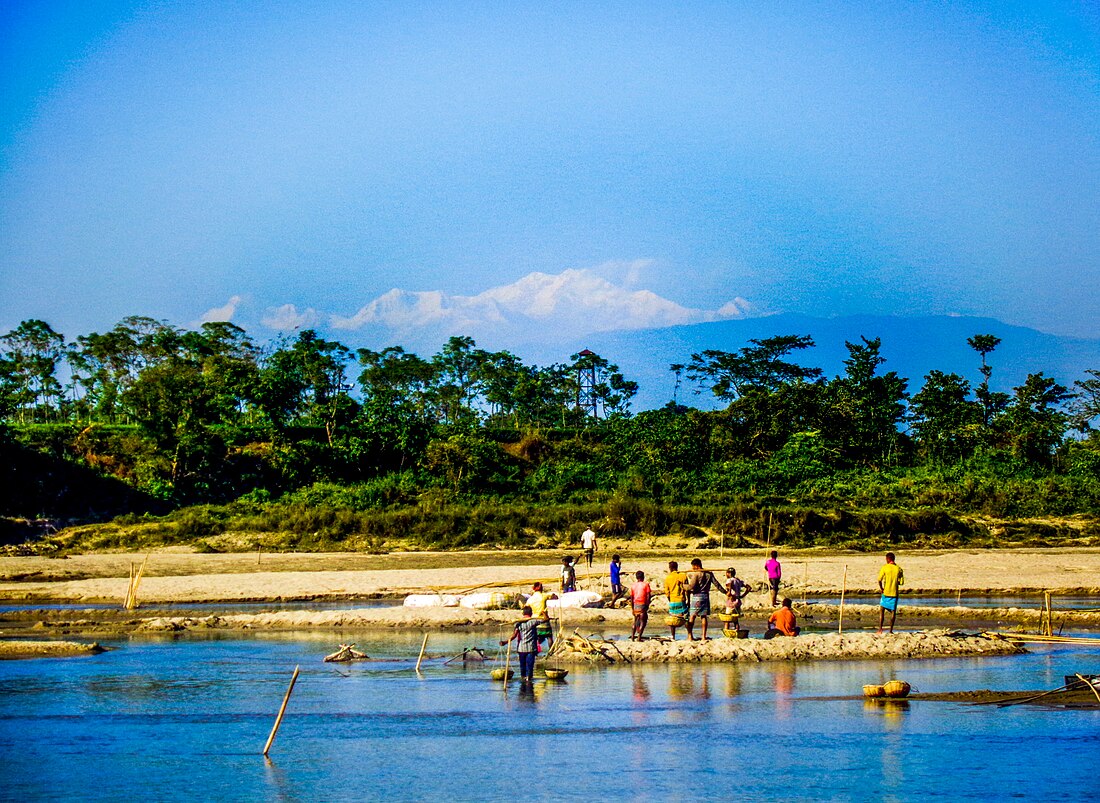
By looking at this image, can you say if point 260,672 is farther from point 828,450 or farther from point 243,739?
point 828,450

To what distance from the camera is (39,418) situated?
82438 millimetres

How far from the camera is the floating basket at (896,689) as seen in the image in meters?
19.0

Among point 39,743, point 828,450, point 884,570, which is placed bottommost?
point 39,743

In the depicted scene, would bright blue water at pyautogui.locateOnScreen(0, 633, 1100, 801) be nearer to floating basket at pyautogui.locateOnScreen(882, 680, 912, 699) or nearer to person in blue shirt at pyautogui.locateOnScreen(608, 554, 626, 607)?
floating basket at pyautogui.locateOnScreen(882, 680, 912, 699)

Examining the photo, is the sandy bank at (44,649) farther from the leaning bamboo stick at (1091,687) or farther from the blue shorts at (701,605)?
the leaning bamboo stick at (1091,687)

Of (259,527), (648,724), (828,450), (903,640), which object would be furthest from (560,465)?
(648,724)

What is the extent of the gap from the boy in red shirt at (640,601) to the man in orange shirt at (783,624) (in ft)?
9.23

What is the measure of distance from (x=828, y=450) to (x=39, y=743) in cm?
4784

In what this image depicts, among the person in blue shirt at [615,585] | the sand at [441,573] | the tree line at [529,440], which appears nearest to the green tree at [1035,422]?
the tree line at [529,440]

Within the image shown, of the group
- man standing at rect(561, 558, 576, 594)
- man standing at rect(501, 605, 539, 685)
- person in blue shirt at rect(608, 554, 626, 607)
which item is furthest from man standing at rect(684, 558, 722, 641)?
person in blue shirt at rect(608, 554, 626, 607)

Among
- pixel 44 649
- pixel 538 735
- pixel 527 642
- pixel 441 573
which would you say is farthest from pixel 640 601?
pixel 44 649

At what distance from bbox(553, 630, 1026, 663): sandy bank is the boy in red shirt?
59 cm

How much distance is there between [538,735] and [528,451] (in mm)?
51419

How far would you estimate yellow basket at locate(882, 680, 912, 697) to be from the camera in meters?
19.0
